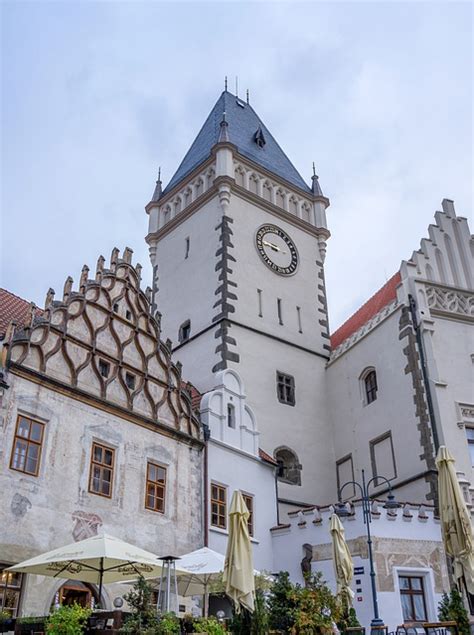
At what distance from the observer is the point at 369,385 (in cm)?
2523

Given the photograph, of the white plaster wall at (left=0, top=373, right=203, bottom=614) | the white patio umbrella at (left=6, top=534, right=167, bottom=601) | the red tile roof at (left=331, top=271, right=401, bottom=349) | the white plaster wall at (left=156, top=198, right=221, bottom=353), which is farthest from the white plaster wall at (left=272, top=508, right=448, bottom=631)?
the red tile roof at (left=331, top=271, right=401, bottom=349)

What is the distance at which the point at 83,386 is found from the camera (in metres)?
16.1

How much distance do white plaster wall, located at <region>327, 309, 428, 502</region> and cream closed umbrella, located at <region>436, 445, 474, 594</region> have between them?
7160 mm

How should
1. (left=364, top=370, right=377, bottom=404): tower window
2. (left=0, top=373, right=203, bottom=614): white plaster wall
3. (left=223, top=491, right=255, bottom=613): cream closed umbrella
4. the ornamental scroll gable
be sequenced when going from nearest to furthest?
1. (left=223, top=491, right=255, bottom=613): cream closed umbrella
2. (left=0, top=373, right=203, bottom=614): white plaster wall
3. the ornamental scroll gable
4. (left=364, top=370, right=377, bottom=404): tower window

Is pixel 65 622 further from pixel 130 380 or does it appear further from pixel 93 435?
pixel 130 380

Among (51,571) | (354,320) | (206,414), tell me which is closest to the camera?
(51,571)

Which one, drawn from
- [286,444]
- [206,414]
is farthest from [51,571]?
[286,444]

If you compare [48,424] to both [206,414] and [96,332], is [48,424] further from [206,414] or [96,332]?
[206,414]

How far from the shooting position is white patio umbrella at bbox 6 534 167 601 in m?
11.5

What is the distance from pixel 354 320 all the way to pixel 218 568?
730 inches

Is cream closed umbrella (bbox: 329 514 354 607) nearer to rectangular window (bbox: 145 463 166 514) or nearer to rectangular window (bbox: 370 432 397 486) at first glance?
rectangular window (bbox: 145 463 166 514)

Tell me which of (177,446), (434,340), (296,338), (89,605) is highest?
(296,338)

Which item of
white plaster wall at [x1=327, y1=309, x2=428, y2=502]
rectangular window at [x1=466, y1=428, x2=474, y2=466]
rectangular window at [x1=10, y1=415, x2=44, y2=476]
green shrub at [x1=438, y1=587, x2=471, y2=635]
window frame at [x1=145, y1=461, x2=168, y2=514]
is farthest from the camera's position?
white plaster wall at [x1=327, y1=309, x2=428, y2=502]

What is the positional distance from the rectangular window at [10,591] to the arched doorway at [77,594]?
107cm
